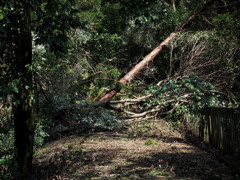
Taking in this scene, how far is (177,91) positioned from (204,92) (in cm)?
97

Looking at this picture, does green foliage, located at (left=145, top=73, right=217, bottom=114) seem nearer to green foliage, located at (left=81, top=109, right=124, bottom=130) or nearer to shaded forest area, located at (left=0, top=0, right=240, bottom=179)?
shaded forest area, located at (left=0, top=0, right=240, bottom=179)

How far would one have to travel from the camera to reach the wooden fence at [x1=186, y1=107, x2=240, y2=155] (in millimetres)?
6586

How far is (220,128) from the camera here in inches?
301

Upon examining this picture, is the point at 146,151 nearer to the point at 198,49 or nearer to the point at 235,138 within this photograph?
the point at 235,138

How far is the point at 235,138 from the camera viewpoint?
21.6ft

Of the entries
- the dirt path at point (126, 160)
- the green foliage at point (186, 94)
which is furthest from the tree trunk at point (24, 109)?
the green foliage at point (186, 94)

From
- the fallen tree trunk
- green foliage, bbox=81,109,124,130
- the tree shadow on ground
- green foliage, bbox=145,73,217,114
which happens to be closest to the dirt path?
the tree shadow on ground

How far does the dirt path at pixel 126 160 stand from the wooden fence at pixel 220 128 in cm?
52

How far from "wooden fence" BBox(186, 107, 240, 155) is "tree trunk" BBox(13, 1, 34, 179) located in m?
4.30

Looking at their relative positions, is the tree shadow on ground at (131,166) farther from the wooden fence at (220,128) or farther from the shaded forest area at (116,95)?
the wooden fence at (220,128)

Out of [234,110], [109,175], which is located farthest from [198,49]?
[109,175]

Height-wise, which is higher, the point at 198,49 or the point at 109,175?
the point at 198,49

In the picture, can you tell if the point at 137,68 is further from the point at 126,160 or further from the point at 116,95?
the point at 126,160

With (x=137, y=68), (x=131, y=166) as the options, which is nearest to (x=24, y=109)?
(x=131, y=166)
